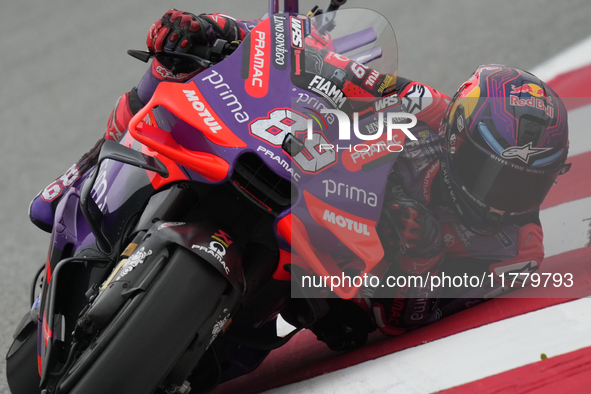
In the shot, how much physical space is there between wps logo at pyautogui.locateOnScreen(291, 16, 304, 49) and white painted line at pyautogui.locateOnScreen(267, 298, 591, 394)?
0.91 m

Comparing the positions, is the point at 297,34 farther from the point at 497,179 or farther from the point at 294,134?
the point at 497,179

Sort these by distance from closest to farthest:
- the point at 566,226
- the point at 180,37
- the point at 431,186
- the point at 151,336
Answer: the point at 151,336 → the point at 180,37 → the point at 431,186 → the point at 566,226

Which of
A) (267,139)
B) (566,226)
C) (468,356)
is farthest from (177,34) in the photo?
(566,226)

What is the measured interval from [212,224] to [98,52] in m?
3.63

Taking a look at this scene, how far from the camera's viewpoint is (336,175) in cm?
148

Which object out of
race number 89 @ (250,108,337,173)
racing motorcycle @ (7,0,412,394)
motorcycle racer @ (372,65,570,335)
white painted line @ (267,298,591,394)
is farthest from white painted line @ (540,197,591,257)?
race number 89 @ (250,108,337,173)

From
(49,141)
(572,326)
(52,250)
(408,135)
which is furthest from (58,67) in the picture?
(572,326)

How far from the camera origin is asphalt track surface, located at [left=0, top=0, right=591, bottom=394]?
367 centimetres

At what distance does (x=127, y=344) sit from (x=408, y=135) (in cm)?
94

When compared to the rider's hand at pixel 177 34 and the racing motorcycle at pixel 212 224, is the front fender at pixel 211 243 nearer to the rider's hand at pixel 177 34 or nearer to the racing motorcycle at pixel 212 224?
the racing motorcycle at pixel 212 224

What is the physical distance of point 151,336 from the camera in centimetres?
128

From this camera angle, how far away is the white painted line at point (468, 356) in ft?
5.02

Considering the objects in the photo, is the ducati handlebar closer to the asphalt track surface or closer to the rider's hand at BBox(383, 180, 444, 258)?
the rider's hand at BBox(383, 180, 444, 258)

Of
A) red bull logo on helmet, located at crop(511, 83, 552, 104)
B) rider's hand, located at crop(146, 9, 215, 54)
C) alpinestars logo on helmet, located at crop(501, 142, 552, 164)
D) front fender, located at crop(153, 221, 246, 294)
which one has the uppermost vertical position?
rider's hand, located at crop(146, 9, 215, 54)
